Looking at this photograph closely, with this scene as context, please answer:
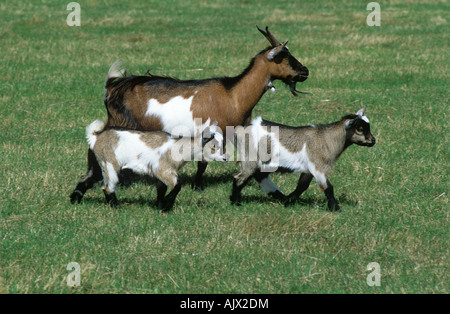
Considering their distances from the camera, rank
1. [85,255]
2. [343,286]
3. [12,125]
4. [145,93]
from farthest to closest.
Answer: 1. [12,125]
2. [145,93]
3. [85,255]
4. [343,286]

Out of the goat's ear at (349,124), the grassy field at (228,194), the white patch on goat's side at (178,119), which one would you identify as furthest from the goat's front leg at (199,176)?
the goat's ear at (349,124)

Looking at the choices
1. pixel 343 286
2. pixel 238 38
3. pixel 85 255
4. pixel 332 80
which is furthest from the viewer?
pixel 238 38

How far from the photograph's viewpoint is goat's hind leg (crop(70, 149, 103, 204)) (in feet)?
28.3

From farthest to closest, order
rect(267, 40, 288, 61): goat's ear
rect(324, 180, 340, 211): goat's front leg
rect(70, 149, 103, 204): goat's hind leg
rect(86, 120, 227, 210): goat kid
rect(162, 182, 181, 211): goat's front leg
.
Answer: rect(267, 40, 288, 61): goat's ear, rect(70, 149, 103, 204): goat's hind leg, rect(324, 180, 340, 211): goat's front leg, rect(86, 120, 227, 210): goat kid, rect(162, 182, 181, 211): goat's front leg

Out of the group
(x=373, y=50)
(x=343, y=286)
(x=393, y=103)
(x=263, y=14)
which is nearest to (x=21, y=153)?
(x=343, y=286)

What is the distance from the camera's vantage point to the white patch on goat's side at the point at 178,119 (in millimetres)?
9227

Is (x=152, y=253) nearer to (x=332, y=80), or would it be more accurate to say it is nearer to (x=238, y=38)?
(x=332, y=80)

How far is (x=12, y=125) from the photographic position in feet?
40.8

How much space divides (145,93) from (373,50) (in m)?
10.9

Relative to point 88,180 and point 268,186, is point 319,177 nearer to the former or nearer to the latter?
point 268,186

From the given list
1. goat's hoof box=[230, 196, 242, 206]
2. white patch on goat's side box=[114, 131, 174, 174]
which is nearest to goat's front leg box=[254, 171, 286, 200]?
goat's hoof box=[230, 196, 242, 206]

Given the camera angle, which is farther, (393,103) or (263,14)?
(263,14)

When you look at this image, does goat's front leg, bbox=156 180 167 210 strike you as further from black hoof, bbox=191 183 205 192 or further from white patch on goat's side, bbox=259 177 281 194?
white patch on goat's side, bbox=259 177 281 194

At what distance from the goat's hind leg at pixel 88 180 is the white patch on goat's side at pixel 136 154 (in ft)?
1.82
